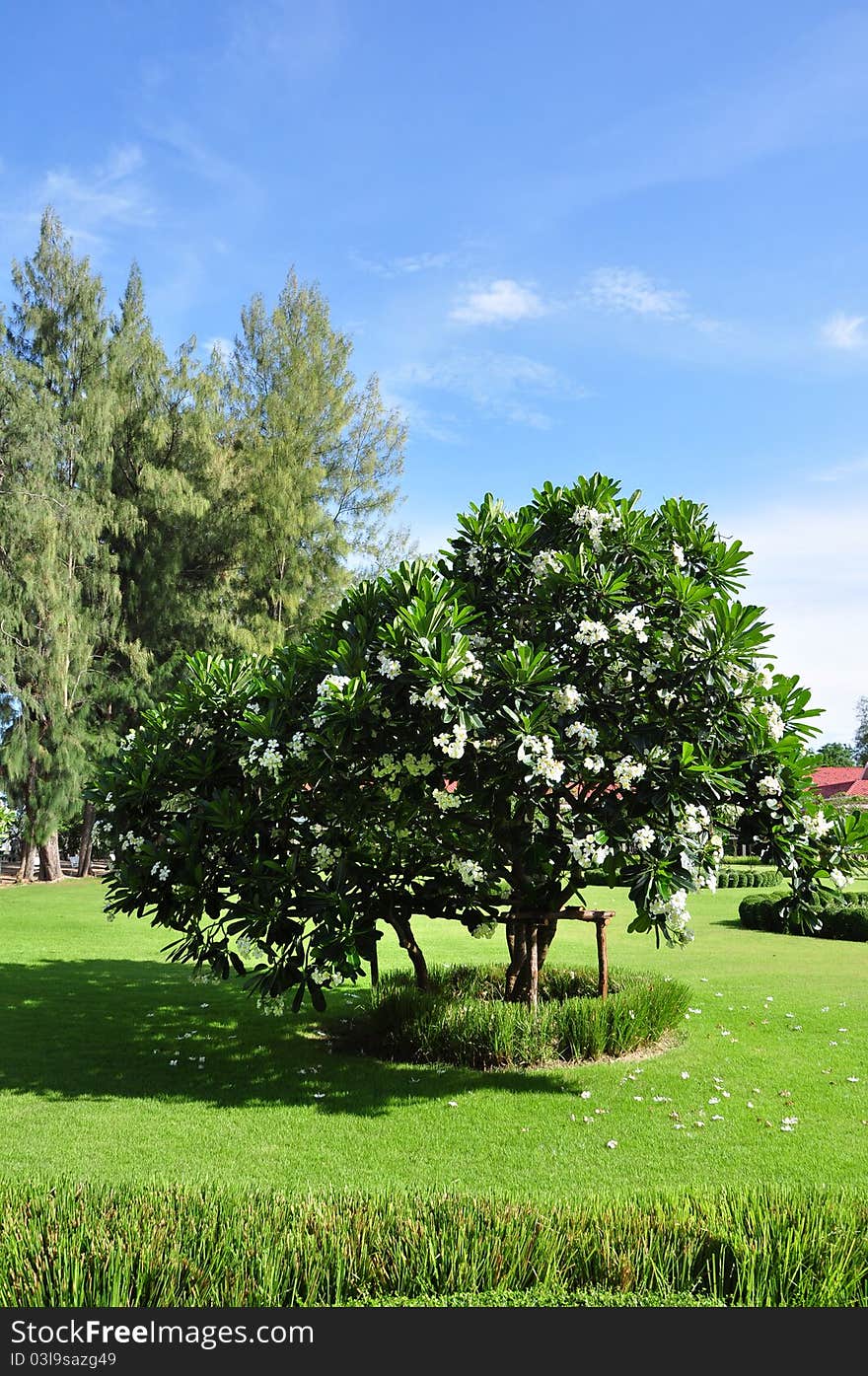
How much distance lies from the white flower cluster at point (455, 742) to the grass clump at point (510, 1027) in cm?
343

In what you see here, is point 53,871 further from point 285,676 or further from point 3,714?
point 285,676

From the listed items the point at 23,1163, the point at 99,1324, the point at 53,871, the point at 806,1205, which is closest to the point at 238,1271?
the point at 99,1324

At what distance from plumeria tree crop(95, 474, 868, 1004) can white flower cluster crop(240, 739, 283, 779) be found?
0.06 feet

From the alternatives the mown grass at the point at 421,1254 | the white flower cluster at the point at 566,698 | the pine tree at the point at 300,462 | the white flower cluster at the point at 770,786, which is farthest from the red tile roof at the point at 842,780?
the mown grass at the point at 421,1254

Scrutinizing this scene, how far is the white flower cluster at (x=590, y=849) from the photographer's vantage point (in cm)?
692

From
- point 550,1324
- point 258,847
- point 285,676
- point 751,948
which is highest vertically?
point 285,676

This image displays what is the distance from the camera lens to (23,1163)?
6289mm

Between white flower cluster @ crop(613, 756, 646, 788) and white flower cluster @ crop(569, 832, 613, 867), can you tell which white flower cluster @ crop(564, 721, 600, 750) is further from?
white flower cluster @ crop(569, 832, 613, 867)

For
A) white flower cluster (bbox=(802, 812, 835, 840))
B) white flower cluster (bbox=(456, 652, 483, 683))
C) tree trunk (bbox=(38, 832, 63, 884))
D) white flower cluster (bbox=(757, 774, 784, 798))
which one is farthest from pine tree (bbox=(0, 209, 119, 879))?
white flower cluster (bbox=(802, 812, 835, 840))

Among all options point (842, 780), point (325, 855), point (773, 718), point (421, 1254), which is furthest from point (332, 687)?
point (842, 780)

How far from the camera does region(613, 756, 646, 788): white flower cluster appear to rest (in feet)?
23.0

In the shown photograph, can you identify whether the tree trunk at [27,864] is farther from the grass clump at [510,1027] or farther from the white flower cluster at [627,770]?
the white flower cluster at [627,770]

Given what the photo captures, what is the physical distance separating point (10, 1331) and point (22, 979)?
10646mm

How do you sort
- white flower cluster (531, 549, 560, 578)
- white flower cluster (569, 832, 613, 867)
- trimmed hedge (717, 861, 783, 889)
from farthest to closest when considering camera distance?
1. trimmed hedge (717, 861, 783, 889)
2. white flower cluster (531, 549, 560, 578)
3. white flower cluster (569, 832, 613, 867)
